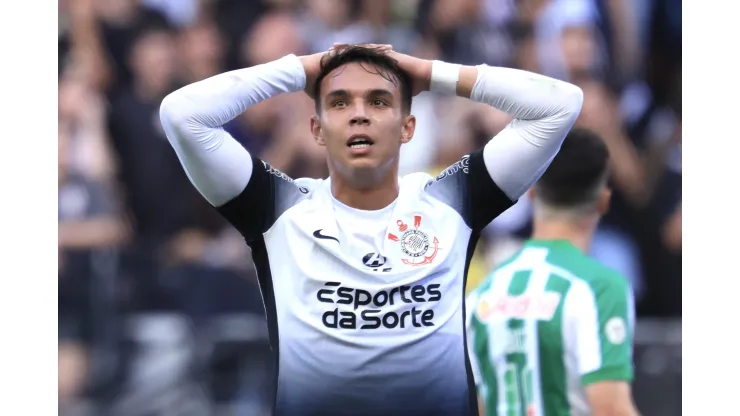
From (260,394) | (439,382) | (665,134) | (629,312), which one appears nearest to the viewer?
(439,382)

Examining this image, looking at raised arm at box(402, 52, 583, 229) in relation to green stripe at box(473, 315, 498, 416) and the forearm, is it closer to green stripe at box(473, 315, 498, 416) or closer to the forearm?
the forearm

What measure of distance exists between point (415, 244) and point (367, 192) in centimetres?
30

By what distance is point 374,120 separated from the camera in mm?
4594

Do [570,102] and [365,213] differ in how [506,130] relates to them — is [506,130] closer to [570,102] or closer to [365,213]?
[570,102]

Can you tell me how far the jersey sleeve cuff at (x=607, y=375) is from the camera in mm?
5152

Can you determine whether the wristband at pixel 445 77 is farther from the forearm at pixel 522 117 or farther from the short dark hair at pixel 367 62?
the short dark hair at pixel 367 62

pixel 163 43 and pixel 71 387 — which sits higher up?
pixel 163 43

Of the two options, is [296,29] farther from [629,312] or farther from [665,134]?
[629,312]

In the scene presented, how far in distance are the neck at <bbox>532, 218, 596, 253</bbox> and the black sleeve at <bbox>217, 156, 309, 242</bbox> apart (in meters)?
1.40

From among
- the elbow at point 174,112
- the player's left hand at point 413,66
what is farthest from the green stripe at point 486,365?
the elbow at point 174,112

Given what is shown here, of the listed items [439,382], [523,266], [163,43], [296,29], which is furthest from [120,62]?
[439,382]

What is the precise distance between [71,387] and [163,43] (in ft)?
9.88

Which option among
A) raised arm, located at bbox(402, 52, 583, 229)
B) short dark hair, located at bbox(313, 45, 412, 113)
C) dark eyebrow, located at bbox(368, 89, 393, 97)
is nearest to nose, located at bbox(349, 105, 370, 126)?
dark eyebrow, located at bbox(368, 89, 393, 97)

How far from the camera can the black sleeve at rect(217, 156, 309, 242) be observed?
464cm
